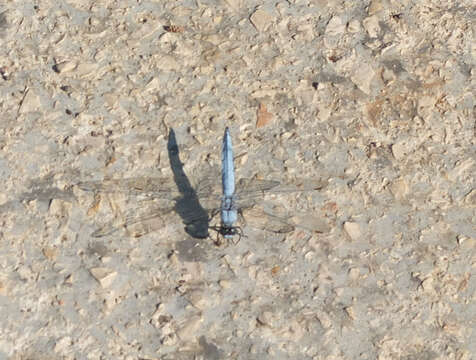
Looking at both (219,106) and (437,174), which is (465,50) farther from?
(219,106)

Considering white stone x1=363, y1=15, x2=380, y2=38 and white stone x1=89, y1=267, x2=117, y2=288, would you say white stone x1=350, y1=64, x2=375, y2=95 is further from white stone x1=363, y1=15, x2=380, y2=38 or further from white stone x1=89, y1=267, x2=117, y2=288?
white stone x1=89, y1=267, x2=117, y2=288

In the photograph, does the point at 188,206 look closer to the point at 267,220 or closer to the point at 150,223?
the point at 150,223

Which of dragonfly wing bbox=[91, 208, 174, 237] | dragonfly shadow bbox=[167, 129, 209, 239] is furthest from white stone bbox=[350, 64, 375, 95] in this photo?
dragonfly wing bbox=[91, 208, 174, 237]

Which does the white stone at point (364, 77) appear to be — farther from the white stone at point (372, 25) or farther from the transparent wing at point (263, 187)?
the transparent wing at point (263, 187)

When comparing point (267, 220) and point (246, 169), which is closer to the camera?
point (267, 220)

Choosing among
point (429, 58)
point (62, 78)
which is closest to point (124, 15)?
point (62, 78)

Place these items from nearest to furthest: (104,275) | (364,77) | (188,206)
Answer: (104,275), (188,206), (364,77)

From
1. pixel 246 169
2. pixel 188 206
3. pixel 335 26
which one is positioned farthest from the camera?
pixel 335 26

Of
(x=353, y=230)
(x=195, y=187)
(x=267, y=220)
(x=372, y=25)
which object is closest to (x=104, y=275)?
(x=195, y=187)
